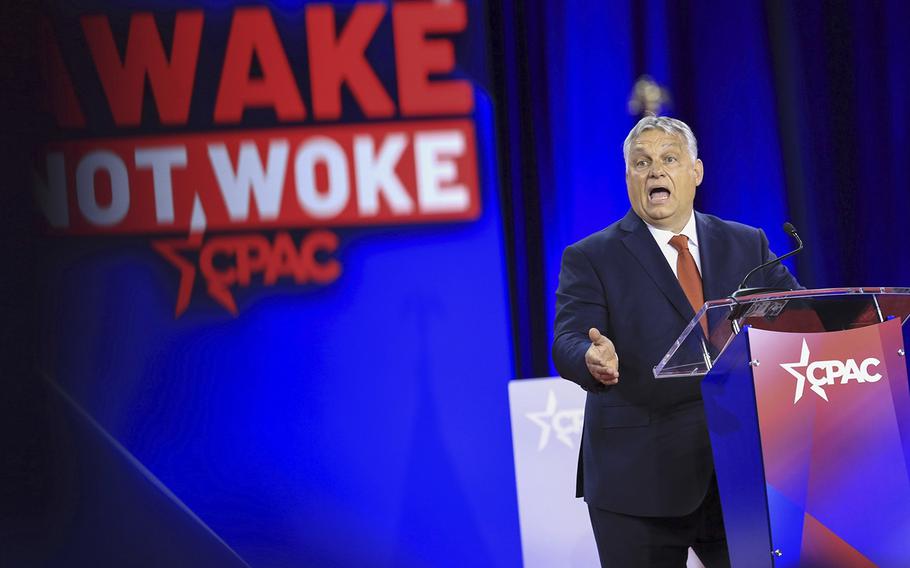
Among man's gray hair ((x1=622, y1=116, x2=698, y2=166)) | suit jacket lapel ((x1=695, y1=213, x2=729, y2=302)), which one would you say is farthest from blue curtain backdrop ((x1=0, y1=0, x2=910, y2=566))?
suit jacket lapel ((x1=695, y1=213, x2=729, y2=302))

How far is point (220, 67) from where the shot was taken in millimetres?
3561

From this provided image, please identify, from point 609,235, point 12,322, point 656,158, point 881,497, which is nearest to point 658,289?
point 609,235

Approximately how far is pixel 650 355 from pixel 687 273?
0.68 feet

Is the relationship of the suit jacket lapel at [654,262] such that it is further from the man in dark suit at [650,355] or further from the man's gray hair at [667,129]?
the man's gray hair at [667,129]

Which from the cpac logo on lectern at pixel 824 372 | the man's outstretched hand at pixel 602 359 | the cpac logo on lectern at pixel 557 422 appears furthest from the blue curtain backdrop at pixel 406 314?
the cpac logo on lectern at pixel 824 372

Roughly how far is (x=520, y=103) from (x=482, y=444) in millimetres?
1206

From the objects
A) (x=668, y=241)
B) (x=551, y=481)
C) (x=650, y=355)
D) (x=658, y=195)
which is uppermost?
(x=658, y=195)

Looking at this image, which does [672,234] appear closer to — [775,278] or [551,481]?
[775,278]

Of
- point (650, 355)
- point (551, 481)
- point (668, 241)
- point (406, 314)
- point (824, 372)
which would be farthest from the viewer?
point (406, 314)

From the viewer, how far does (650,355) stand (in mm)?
2092

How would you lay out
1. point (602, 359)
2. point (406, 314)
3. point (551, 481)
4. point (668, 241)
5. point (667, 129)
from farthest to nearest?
point (406, 314), point (551, 481), point (667, 129), point (668, 241), point (602, 359)

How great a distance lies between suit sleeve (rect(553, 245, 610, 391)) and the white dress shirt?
0.54ft

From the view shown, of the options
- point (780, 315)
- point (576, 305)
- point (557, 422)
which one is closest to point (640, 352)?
point (576, 305)

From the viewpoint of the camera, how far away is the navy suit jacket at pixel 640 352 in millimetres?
2021
